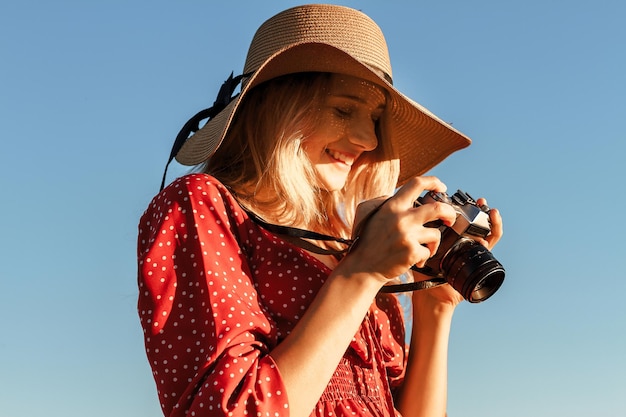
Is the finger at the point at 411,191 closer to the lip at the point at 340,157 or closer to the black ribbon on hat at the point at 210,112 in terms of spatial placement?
the lip at the point at 340,157

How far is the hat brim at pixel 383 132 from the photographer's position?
2898mm

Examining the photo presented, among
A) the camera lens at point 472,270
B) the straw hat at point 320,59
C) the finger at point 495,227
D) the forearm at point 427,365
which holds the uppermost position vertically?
the straw hat at point 320,59

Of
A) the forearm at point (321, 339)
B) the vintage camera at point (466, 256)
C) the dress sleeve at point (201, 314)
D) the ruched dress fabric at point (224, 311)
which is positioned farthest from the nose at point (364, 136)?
the forearm at point (321, 339)

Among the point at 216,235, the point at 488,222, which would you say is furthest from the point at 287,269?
the point at 488,222

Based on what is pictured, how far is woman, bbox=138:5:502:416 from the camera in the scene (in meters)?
2.28

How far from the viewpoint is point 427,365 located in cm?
311

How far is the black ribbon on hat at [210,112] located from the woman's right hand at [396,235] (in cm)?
81

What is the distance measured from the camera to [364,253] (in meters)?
2.43

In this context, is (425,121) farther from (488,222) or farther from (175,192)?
(175,192)

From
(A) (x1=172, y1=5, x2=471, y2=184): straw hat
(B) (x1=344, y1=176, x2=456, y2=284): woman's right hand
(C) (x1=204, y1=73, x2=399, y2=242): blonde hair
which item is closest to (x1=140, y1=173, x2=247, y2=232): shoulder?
(C) (x1=204, y1=73, x2=399, y2=242): blonde hair

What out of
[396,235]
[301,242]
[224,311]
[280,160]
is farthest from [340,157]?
[224,311]

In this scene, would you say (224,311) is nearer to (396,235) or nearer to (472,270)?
(396,235)

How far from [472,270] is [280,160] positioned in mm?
670

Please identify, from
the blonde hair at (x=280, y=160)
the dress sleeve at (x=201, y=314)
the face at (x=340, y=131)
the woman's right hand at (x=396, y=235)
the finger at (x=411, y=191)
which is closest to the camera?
the dress sleeve at (x=201, y=314)
